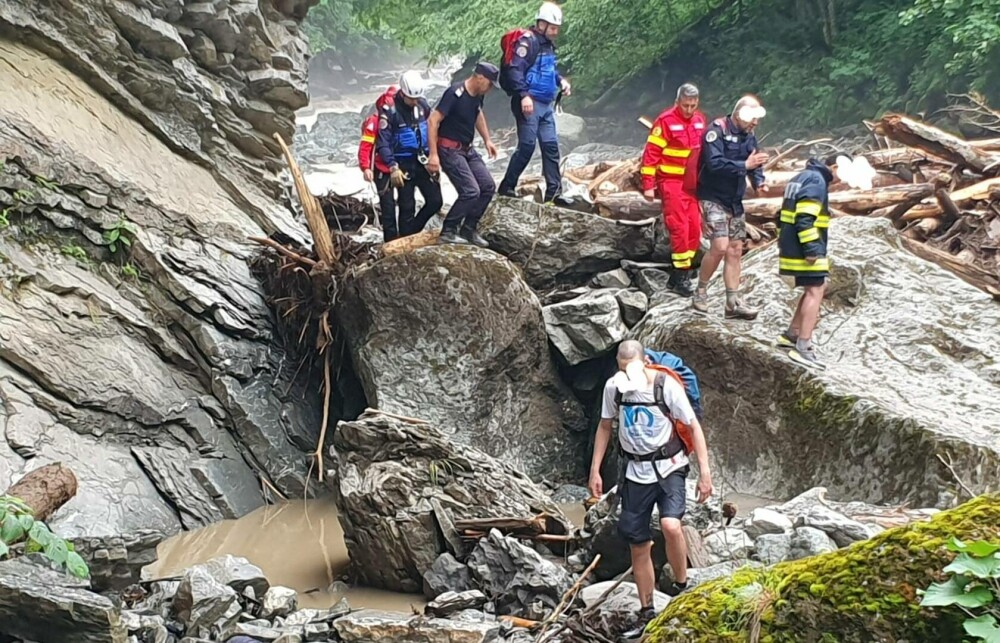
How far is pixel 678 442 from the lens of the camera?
225 inches

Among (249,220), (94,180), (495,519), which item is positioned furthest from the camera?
(249,220)

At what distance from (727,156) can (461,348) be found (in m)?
3.54

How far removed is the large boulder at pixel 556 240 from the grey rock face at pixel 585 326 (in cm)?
74

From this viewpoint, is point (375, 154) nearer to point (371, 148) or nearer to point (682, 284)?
point (371, 148)

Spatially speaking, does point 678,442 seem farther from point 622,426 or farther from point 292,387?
point 292,387

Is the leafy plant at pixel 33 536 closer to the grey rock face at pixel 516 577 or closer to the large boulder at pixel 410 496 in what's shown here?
the large boulder at pixel 410 496

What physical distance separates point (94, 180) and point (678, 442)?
24.5 feet

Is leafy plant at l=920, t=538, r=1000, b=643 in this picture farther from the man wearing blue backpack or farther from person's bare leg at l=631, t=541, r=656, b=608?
the man wearing blue backpack

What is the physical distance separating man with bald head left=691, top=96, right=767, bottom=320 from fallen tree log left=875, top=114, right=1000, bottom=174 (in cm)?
404

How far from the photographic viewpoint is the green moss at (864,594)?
2.82 m

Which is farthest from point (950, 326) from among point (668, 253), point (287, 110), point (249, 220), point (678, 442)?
point (287, 110)

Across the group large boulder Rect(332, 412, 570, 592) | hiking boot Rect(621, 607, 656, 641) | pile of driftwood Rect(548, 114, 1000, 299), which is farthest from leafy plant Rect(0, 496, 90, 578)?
pile of driftwood Rect(548, 114, 1000, 299)

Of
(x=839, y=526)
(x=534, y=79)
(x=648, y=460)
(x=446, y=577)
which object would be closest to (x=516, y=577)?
(x=446, y=577)

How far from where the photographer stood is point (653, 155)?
30.7 ft
